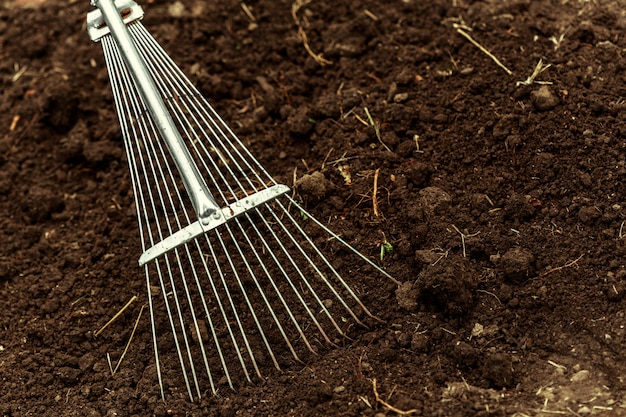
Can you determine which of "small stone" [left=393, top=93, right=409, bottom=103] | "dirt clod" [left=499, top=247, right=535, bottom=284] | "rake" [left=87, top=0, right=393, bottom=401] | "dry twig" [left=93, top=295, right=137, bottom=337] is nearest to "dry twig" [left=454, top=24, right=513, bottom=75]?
"small stone" [left=393, top=93, right=409, bottom=103]

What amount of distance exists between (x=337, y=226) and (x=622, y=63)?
3.53 feet

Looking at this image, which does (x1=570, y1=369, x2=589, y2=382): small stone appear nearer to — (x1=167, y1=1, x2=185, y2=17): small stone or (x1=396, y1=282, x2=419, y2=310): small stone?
(x1=396, y1=282, x2=419, y2=310): small stone

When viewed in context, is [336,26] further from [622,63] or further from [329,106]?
[622,63]

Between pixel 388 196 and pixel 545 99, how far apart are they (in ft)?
1.93

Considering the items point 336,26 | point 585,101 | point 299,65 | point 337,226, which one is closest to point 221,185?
point 337,226

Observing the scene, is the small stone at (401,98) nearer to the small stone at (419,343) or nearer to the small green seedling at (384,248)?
the small green seedling at (384,248)

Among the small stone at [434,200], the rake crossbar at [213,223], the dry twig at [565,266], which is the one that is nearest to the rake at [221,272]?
the rake crossbar at [213,223]

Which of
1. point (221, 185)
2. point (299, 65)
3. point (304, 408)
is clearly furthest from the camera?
point (299, 65)

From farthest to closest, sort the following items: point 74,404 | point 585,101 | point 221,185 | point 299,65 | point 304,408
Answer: point 299,65
point 221,185
point 585,101
point 74,404
point 304,408

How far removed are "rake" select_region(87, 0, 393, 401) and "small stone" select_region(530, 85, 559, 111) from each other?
747 millimetres

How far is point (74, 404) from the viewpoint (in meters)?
2.37

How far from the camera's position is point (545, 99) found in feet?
8.35

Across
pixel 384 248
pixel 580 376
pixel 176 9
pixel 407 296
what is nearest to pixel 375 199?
pixel 384 248

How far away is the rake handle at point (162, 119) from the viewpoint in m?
2.41
